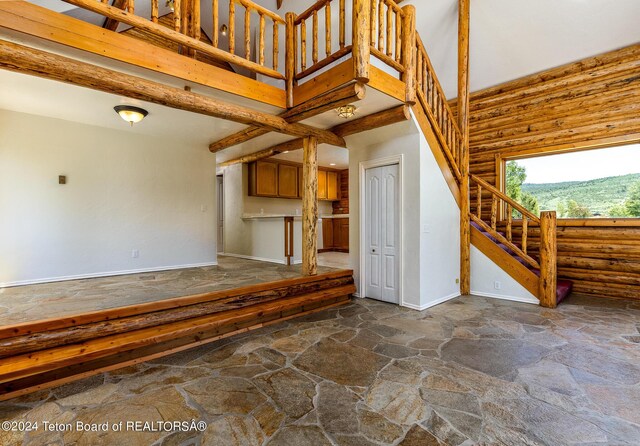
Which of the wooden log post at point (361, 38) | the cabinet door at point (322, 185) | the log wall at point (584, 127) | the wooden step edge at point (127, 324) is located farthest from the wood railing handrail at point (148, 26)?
the cabinet door at point (322, 185)

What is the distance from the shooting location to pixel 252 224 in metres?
7.07

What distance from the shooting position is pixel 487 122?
18.8 feet

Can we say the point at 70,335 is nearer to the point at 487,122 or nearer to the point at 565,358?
the point at 565,358

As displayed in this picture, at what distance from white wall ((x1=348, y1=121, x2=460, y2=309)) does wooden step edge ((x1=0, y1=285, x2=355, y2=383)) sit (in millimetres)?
1806

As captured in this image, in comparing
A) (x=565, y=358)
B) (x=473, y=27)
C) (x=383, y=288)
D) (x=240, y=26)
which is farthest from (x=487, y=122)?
(x=240, y=26)

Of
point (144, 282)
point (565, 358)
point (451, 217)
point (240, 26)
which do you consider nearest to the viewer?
point (565, 358)

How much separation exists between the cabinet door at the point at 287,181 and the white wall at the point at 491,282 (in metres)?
4.68

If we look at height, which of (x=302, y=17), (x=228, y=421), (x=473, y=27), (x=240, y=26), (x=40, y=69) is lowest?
(x=228, y=421)

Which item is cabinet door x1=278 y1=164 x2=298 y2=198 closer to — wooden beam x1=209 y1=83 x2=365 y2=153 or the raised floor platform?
wooden beam x1=209 y1=83 x2=365 y2=153

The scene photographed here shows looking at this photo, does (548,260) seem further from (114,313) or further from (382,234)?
(114,313)

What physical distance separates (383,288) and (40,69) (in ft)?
14.8

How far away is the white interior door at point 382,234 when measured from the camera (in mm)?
4312

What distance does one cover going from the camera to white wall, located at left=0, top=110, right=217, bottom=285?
4246 millimetres

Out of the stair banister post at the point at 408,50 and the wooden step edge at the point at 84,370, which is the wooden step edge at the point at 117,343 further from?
the stair banister post at the point at 408,50
